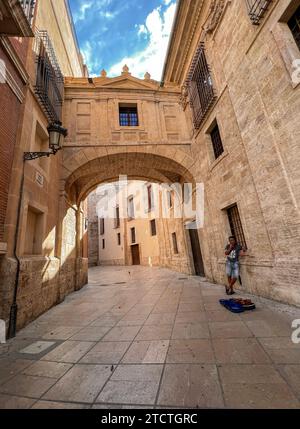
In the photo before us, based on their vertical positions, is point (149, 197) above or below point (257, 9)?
above

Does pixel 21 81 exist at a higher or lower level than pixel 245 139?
higher

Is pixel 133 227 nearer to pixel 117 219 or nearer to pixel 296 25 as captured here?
pixel 117 219

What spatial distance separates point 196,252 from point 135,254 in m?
13.0

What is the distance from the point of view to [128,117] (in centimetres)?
866

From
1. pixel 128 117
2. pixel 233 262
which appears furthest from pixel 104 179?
pixel 233 262

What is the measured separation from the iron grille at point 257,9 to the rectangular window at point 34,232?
7036mm

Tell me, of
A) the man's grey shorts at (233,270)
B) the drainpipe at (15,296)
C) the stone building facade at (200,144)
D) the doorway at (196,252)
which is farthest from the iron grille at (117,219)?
the drainpipe at (15,296)

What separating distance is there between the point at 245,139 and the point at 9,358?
6.44 metres

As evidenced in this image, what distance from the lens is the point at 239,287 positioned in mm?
5367

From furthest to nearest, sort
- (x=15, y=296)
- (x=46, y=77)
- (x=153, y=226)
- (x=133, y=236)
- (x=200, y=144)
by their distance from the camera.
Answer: (x=133, y=236), (x=153, y=226), (x=200, y=144), (x=46, y=77), (x=15, y=296)
